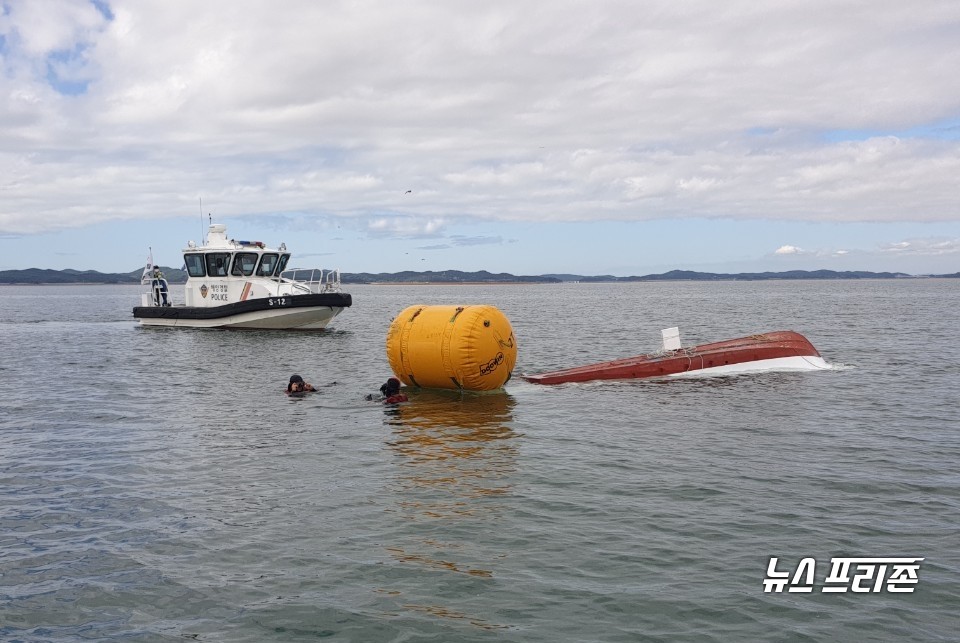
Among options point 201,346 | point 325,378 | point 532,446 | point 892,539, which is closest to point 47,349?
point 201,346

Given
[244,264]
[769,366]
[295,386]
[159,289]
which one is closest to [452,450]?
[295,386]

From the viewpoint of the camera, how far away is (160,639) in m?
6.11

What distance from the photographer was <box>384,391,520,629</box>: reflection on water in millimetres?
7691

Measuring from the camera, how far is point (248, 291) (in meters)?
40.3

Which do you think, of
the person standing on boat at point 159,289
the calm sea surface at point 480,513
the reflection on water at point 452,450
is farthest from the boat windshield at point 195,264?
the reflection on water at point 452,450

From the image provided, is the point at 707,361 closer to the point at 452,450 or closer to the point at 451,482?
the point at 452,450

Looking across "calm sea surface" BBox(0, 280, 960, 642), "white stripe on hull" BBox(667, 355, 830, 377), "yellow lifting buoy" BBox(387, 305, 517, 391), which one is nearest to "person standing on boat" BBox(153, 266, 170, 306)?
"calm sea surface" BBox(0, 280, 960, 642)

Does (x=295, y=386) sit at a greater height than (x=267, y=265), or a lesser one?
lesser

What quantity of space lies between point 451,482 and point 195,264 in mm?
35044

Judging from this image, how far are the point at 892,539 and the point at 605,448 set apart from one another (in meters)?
5.07

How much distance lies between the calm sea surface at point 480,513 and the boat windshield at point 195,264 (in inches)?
900

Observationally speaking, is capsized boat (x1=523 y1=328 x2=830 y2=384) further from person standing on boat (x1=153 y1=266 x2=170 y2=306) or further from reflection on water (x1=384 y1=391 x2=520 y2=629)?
person standing on boat (x1=153 y1=266 x2=170 y2=306)

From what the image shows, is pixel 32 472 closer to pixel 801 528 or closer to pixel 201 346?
pixel 801 528

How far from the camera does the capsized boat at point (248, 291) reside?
38.8 meters
